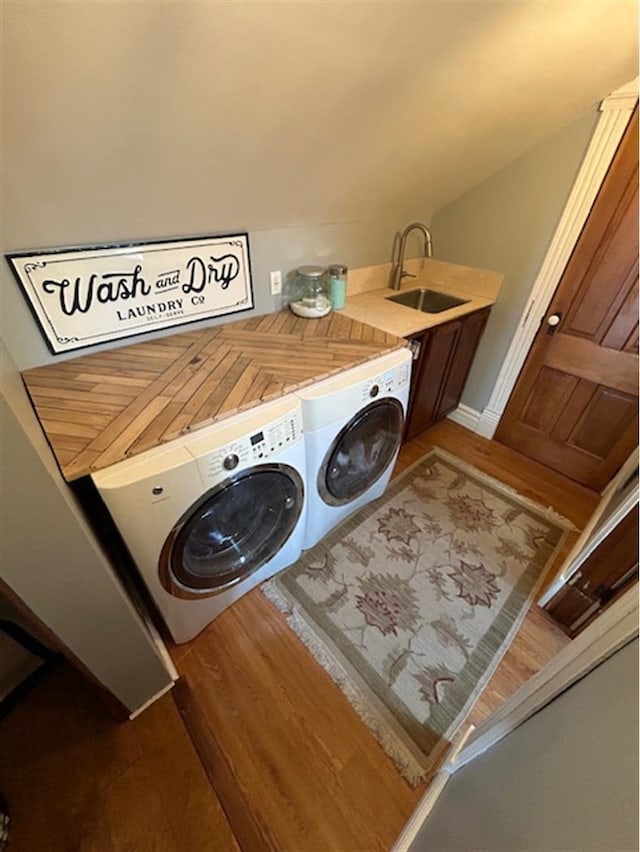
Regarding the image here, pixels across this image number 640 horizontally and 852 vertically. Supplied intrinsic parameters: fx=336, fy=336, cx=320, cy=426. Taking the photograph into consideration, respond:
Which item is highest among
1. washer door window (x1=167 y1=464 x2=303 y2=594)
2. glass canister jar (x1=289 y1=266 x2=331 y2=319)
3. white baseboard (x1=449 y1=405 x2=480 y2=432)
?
glass canister jar (x1=289 y1=266 x2=331 y2=319)

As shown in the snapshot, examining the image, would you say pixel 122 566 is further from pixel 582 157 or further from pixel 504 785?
pixel 582 157

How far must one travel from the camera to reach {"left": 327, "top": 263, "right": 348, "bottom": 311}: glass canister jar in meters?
1.81

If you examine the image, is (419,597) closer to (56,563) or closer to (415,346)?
(415,346)

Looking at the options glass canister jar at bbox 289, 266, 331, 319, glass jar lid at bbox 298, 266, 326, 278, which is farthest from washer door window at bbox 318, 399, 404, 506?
glass jar lid at bbox 298, 266, 326, 278

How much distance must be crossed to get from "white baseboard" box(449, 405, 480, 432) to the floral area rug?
56cm

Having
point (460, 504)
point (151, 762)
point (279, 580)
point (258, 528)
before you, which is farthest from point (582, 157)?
point (151, 762)

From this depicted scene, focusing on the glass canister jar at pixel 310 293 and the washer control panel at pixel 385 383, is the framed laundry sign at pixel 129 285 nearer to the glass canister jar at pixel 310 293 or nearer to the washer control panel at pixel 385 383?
the glass canister jar at pixel 310 293

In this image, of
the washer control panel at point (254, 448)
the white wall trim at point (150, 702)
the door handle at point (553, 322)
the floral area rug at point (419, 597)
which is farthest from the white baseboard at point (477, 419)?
the white wall trim at point (150, 702)

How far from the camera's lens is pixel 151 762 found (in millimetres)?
1082

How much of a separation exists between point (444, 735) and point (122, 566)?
4.22 ft

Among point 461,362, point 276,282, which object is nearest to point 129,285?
point 276,282

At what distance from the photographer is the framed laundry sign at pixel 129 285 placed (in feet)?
3.74

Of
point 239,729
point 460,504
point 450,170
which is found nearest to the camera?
point 239,729

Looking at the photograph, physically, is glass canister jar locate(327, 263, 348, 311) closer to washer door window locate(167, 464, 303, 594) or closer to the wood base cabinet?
the wood base cabinet
